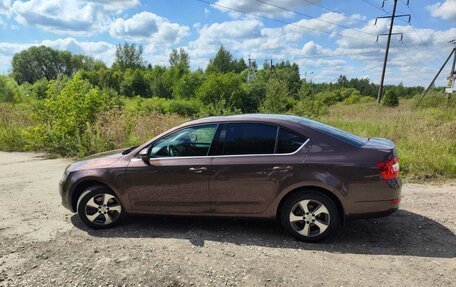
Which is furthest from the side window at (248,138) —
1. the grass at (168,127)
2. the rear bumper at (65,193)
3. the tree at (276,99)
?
the tree at (276,99)

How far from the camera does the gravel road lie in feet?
13.0

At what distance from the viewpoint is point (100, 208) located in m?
5.36

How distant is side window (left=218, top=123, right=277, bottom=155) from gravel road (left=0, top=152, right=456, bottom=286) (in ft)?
3.82

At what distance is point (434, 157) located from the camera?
330 inches

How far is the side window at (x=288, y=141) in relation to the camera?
4715mm

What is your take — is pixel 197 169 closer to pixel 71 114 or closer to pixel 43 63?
pixel 71 114

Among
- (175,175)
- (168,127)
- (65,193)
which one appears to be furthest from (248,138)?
(168,127)

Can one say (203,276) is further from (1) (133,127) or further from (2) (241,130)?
(1) (133,127)

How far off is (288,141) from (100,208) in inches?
110

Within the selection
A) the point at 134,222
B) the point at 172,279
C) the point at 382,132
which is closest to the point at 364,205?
the point at 172,279

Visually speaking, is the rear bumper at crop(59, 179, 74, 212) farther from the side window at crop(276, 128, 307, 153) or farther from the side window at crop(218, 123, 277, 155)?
the side window at crop(276, 128, 307, 153)

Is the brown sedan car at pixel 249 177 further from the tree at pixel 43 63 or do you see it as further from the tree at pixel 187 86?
the tree at pixel 43 63

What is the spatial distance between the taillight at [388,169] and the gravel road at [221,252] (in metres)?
0.90

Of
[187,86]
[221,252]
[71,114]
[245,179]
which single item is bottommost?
[187,86]
